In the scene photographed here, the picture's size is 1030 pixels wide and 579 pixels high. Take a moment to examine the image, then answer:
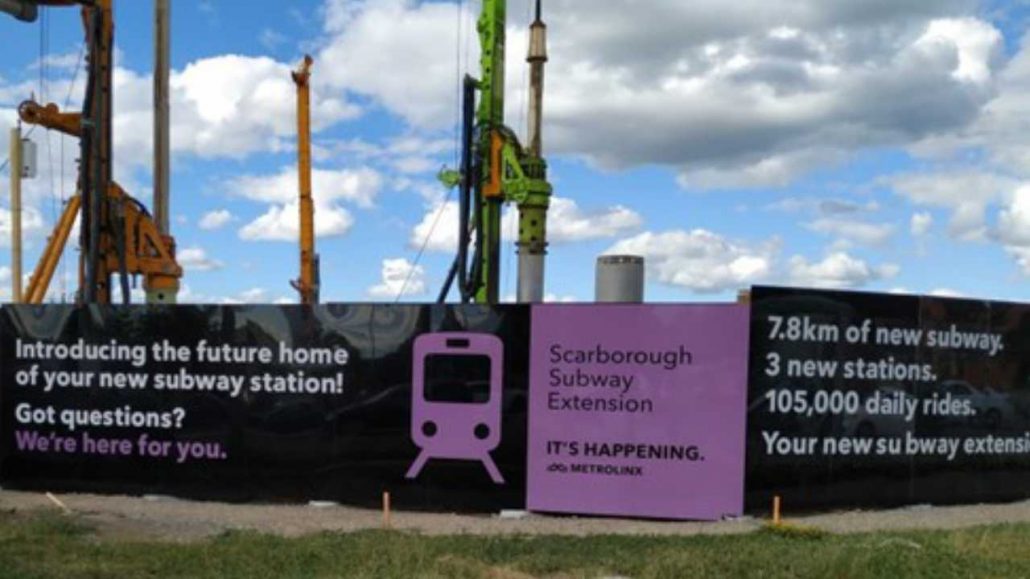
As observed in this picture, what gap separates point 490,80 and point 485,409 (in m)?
19.0

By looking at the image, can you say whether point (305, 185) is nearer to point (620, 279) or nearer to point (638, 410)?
point (620, 279)

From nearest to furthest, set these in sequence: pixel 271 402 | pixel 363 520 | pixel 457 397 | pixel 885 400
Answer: pixel 363 520 → pixel 457 397 → pixel 885 400 → pixel 271 402

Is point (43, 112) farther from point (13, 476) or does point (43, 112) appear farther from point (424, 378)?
point (424, 378)

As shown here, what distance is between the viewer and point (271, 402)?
12.3 meters

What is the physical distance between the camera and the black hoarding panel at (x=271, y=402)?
462 inches

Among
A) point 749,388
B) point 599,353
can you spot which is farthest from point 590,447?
point 749,388

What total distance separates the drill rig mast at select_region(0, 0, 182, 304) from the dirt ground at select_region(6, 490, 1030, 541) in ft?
49.5

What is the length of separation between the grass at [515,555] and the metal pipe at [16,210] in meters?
25.9

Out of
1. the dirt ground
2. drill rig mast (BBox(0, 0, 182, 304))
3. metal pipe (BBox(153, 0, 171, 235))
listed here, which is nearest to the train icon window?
the dirt ground

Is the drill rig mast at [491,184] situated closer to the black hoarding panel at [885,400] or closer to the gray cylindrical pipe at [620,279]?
the gray cylindrical pipe at [620,279]

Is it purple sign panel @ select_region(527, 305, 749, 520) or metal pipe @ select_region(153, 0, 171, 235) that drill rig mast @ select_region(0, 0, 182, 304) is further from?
purple sign panel @ select_region(527, 305, 749, 520)

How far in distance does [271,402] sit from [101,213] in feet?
54.1

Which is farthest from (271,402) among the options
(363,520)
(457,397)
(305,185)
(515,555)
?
(305,185)

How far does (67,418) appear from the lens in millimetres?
12750
